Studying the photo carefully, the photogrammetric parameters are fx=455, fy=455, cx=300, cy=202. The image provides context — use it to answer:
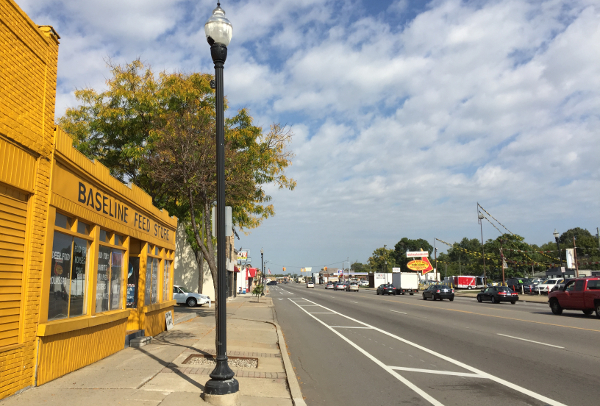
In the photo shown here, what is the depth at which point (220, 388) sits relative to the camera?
677cm

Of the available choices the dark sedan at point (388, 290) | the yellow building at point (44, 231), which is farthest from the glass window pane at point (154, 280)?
the dark sedan at point (388, 290)

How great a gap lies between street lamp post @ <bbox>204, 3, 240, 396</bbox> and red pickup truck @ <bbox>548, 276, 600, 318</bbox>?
20.1 m

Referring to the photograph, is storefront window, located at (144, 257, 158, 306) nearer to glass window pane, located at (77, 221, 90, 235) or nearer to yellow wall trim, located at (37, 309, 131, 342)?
yellow wall trim, located at (37, 309, 131, 342)

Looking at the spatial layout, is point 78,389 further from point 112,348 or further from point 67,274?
point 112,348

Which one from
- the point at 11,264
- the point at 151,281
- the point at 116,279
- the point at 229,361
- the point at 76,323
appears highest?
the point at 11,264

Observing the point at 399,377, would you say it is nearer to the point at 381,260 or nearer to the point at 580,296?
the point at 580,296

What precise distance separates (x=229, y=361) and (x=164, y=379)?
2.41 metres

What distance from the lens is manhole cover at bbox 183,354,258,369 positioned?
9906 mm

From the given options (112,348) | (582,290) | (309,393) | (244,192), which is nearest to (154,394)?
(309,393)

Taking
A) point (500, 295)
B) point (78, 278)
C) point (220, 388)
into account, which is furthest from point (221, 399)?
point (500, 295)

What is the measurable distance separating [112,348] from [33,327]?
3817 millimetres

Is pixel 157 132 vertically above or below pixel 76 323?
above

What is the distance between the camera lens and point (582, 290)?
71.0ft

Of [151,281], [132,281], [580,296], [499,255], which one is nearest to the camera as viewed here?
[132,281]
